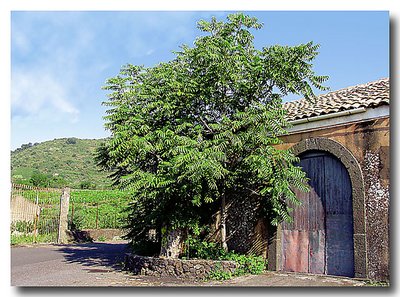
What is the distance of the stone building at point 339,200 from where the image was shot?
7914mm

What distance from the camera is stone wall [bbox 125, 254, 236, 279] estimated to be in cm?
865

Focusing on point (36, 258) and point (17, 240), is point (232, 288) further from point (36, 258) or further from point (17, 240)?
point (17, 240)

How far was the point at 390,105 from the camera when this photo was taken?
7660mm

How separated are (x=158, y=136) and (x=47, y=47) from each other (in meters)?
2.74

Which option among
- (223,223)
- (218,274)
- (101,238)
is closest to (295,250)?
(223,223)

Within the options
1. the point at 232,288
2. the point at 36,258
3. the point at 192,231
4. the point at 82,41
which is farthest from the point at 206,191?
the point at 36,258

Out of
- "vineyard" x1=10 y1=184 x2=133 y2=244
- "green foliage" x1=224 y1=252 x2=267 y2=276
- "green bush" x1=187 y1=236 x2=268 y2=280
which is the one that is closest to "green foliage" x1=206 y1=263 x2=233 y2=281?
"green bush" x1=187 y1=236 x2=268 y2=280

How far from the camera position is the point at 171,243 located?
31.0ft

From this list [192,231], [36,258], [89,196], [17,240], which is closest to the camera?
[192,231]

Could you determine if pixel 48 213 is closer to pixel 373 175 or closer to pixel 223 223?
pixel 223 223

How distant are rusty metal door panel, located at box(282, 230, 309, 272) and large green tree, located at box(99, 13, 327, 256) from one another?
54 cm

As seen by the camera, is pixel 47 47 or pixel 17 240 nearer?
pixel 47 47

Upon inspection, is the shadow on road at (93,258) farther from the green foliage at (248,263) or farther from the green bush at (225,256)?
the green foliage at (248,263)

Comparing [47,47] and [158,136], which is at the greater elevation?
[47,47]
